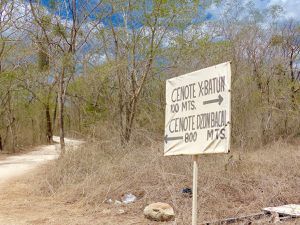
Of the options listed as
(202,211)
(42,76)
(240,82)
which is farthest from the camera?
(42,76)

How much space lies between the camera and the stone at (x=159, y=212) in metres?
7.25

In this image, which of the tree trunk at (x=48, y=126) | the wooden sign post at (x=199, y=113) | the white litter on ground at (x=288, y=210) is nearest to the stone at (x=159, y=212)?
the white litter on ground at (x=288, y=210)

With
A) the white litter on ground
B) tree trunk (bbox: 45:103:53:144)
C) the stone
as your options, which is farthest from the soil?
tree trunk (bbox: 45:103:53:144)

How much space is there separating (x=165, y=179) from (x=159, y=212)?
1840 mm

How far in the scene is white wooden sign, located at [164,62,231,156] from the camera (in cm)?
412

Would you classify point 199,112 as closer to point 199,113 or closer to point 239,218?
point 199,113

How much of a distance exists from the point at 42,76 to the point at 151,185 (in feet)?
57.5

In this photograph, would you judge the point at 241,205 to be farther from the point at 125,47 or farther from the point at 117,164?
the point at 125,47

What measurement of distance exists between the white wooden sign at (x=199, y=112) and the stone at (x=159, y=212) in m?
2.75

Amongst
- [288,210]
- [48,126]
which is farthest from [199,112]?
[48,126]

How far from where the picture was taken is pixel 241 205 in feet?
26.4

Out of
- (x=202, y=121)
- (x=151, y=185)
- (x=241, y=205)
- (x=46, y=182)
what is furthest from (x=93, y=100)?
(x=202, y=121)

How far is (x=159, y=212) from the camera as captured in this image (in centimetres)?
729

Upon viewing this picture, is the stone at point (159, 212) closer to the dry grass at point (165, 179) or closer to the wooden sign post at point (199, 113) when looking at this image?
the dry grass at point (165, 179)
